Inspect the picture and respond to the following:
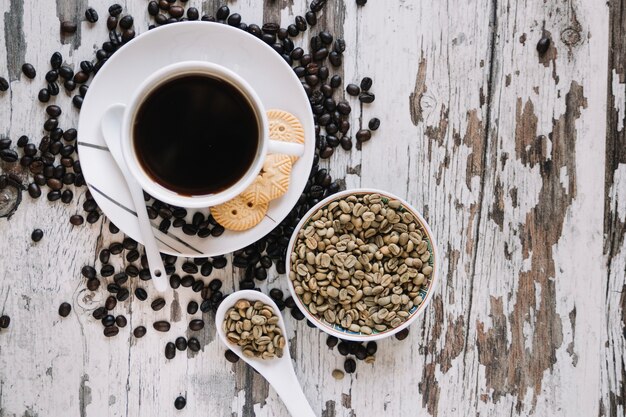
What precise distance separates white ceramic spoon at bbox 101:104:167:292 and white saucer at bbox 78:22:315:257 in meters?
0.02

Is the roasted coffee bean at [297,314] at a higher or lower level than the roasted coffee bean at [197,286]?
lower

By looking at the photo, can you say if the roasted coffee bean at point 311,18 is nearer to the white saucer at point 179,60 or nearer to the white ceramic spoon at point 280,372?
the white saucer at point 179,60

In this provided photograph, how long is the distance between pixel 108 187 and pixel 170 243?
6.4 inches

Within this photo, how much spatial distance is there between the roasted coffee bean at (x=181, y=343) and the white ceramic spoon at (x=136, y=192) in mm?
135

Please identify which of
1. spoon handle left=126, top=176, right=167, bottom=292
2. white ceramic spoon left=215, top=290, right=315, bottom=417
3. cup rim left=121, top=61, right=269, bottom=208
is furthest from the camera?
white ceramic spoon left=215, top=290, right=315, bottom=417

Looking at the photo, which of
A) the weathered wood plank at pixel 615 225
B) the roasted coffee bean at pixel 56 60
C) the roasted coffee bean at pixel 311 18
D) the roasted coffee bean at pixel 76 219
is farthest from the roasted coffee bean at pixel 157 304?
the weathered wood plank at pixel 615 225

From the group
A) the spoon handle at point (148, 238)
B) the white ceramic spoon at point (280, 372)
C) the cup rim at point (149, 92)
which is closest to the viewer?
the cup rim at point (149, 92)

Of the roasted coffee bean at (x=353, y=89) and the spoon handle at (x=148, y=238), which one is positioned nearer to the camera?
the spoon handle at (x=148, y=238)

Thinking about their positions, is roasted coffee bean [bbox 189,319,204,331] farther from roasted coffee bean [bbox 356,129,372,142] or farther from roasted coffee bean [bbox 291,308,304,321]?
roasted coffee bean [bbox 356,129,372,142]

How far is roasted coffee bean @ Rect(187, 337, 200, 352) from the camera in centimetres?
142

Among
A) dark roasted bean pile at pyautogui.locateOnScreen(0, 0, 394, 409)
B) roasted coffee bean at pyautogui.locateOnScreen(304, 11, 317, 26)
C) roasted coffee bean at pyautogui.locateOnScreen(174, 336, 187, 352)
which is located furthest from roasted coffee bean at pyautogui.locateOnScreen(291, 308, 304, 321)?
roasted coffee bean at pyautogui.locateOnScreen(304, 11, 317, 26)

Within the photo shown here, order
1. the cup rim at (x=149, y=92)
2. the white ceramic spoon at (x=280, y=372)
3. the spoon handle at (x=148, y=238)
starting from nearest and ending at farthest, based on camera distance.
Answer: the cup rim at (x=149, y=92)
the spoon handle at (x=148, y=238)
the white ceramic spoon at (x=280, y=372)

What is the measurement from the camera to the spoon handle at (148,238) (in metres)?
1.26

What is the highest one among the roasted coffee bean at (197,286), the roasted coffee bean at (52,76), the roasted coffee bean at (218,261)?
the roasted coffee bean at (52,76)
